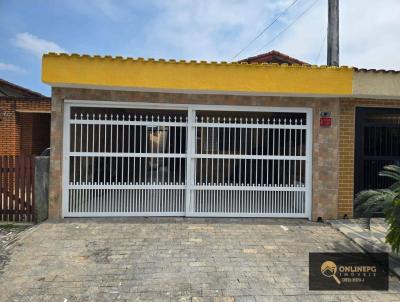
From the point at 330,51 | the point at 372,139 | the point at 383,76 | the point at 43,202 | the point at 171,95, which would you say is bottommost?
the point at 43,202

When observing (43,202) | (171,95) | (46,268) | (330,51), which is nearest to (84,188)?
(43,202)

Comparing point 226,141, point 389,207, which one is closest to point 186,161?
point 226,141

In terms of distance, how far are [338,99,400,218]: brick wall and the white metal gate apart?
671 mm

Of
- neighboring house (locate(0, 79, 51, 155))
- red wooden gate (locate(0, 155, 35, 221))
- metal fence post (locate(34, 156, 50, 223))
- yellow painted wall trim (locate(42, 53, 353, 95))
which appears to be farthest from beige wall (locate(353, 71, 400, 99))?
neighboring house (locate(0, 79, 51, 155))

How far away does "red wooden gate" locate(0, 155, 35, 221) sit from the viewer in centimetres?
545

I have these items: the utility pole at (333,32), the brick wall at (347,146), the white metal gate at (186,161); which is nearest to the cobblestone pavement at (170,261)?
the white metal gate at (186,161)

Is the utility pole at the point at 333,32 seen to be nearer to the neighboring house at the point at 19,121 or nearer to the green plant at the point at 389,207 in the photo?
the green plant at the point at 389,207

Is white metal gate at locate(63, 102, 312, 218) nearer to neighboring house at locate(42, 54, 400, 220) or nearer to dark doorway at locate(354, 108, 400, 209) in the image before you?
neighboring house at locate(42, 54, 400, 220)

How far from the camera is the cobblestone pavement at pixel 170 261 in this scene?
3273mm

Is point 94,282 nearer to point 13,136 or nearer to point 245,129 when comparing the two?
point 245,129

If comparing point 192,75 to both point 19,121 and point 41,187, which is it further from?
point 19,121

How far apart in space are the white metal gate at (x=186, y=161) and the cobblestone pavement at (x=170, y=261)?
0.38 m

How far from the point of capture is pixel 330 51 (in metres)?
8.31

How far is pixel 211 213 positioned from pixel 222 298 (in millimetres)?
2709
